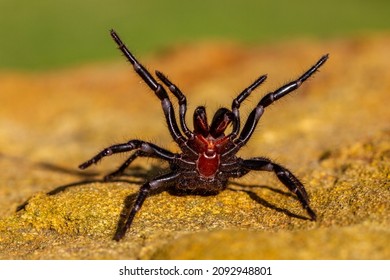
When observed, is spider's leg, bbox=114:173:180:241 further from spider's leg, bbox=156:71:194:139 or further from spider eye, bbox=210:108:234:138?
spider eye, bbox=210:108:234:138

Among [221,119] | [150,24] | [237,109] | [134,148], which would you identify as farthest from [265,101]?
[150,24]

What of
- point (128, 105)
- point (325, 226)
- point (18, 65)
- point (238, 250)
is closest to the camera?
point (238, 250)

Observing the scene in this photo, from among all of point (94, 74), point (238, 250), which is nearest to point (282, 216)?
point (238, 250)

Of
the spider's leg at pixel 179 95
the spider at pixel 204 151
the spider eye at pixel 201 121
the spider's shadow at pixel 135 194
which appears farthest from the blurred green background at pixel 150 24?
the spider eye at pixel 201 121

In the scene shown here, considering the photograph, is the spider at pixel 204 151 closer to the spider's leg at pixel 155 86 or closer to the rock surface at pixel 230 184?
the spider's leg at pixel 155 86

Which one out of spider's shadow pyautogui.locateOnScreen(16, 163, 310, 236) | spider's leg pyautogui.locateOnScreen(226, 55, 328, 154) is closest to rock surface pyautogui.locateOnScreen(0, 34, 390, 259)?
spider's shadow pyautogui.locateOnScreen(16, 163, 310, 236)

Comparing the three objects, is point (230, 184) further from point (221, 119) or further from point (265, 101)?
Result: point (221, 119)
